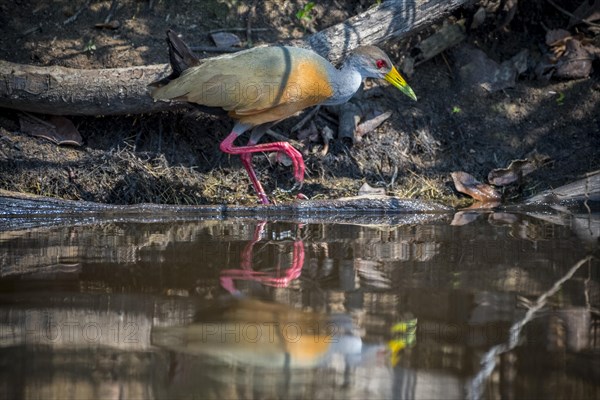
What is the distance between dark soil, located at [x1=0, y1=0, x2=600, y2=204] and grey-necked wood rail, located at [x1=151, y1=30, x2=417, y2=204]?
0.62 metres

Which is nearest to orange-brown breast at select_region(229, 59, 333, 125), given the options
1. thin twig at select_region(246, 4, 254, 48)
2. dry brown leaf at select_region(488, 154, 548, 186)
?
thin twig at select_region(246, 4, 254, 48)

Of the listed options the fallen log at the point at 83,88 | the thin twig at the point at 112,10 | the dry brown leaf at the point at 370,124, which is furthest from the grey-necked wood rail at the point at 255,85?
the thin twig at the point at 112,10

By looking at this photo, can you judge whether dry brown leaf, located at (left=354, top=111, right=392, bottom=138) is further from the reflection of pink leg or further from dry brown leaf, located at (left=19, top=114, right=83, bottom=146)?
the reflection of pink leg

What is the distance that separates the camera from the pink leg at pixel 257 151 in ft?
22.3

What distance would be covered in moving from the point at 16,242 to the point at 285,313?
7.54ft

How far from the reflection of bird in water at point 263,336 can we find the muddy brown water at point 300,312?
0.01 m

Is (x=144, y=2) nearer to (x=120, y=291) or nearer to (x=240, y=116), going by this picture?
(x=240, y=116)

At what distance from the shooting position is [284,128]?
7785mm

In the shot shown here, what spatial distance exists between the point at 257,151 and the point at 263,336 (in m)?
3.19

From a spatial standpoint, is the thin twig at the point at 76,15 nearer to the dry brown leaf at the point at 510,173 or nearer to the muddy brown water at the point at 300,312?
the muddy brown water at the point at 300,312

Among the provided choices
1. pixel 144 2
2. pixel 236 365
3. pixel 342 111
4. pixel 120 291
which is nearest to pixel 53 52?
pixel 144 2

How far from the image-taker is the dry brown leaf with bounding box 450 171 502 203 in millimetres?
7242

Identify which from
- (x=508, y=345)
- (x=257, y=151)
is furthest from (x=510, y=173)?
(x=508, y=345)

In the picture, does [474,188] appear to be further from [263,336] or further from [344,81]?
[263,336]
